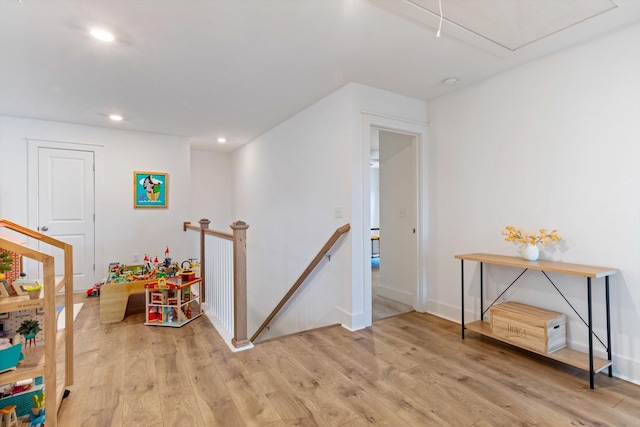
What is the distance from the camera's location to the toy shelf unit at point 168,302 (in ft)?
10.8

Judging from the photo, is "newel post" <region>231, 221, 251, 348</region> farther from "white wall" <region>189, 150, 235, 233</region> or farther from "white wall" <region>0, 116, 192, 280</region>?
"white wall" <region>189, 150, 235, 233</region>

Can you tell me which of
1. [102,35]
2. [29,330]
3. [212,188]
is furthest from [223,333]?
[212,188]

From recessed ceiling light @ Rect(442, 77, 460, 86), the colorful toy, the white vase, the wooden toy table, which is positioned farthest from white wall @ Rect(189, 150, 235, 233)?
the white vase

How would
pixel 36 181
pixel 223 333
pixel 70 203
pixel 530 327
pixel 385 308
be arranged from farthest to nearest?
pixel 70 203
pixel 36 181
pixel 385 308
pixel 223 333
pixel 530 327

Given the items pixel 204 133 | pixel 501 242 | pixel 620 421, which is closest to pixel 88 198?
pixel 204 133

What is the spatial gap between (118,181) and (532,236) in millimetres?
5443

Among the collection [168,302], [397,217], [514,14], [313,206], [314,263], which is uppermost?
[514,14]

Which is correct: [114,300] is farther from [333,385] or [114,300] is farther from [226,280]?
[333,385]

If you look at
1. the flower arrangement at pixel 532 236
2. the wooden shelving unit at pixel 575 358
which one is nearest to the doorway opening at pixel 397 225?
the flower arrangement at pixel 532 236

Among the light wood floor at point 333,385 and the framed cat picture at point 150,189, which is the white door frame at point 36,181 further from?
the light wood floor at point 333,385

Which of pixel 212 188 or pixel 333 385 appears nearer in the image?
pixel 333 385

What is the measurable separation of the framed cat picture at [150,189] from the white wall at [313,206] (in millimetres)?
1438

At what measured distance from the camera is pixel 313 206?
3824mm

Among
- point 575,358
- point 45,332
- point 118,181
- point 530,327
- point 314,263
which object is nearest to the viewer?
point 45,332
